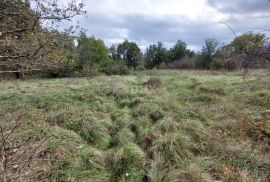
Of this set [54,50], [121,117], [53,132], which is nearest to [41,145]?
[53,132]

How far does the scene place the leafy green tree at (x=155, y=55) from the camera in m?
33.8

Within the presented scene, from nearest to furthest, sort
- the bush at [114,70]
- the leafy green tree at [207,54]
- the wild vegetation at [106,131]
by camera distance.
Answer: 1. the wild vegetation at [106,131]
2. the bush at [114,70]
3. the leafy green tree at [207,54]

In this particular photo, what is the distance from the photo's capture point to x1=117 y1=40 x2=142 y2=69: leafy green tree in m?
31.2

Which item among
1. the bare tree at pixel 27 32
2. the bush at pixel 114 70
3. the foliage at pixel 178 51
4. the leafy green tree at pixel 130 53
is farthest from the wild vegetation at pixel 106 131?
the foliage at pixel 178 51

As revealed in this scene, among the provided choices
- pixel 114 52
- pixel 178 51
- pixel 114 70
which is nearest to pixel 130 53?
pixel 114 52

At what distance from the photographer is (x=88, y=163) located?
11.2 ft

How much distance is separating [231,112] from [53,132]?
4.18m

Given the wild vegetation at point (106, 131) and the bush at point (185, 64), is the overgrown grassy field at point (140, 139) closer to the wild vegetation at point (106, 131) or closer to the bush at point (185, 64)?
the wild vegetation at point (106, 131)

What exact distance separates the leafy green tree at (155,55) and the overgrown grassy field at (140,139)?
27.2m

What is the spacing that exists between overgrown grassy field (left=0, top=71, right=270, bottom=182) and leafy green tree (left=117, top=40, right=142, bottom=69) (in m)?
24.8

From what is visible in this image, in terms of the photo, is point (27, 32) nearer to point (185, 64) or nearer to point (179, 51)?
point (185, 64)

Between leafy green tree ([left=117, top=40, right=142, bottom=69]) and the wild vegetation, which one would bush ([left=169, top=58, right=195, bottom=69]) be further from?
the wild vegetation

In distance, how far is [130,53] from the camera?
31484 mm

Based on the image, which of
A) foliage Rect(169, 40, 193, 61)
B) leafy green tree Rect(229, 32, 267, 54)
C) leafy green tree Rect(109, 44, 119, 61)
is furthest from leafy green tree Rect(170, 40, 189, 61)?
leafy green tree Rect(229, 32, 267, 54)
